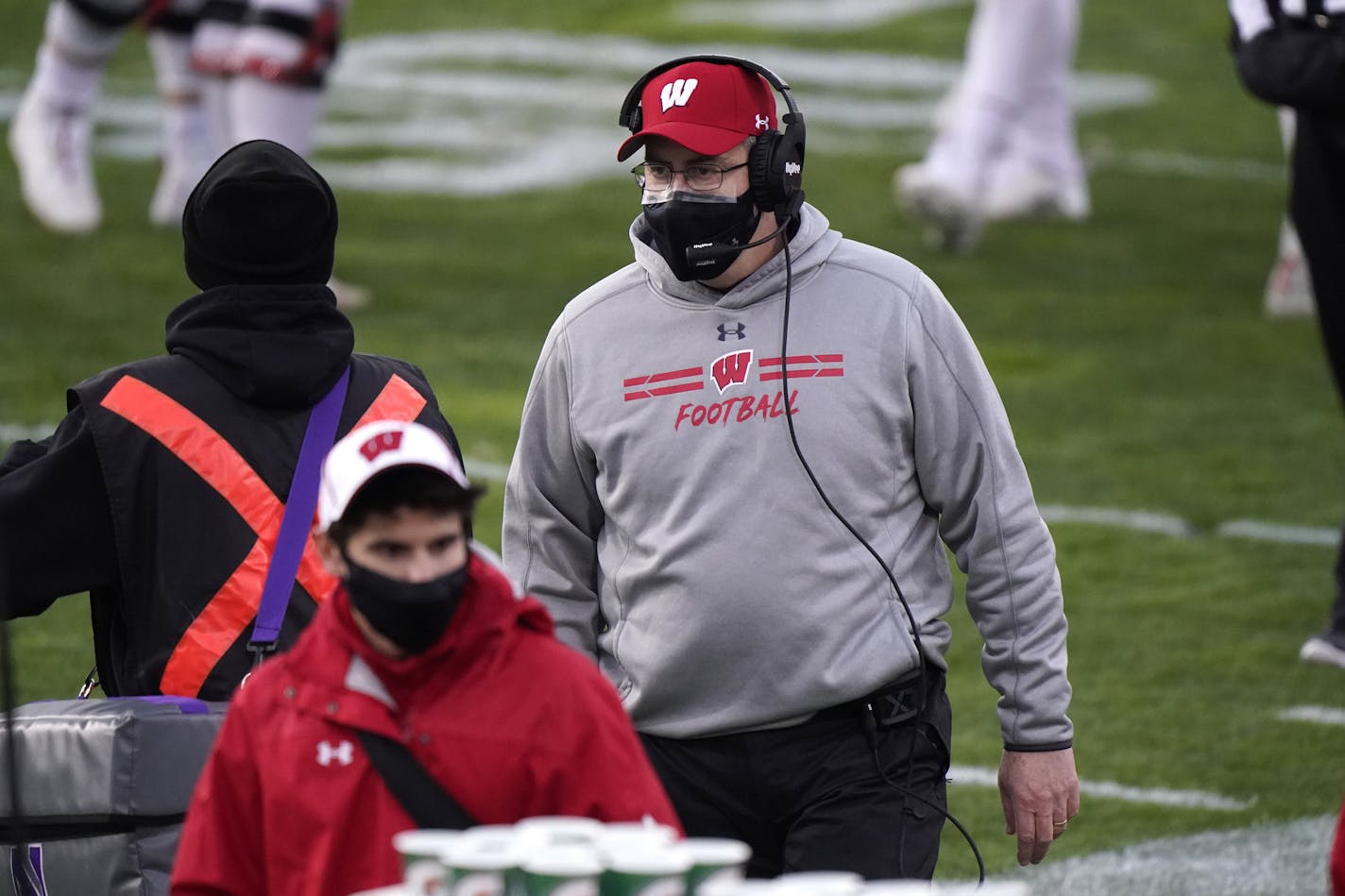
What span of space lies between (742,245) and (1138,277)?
8839 mm

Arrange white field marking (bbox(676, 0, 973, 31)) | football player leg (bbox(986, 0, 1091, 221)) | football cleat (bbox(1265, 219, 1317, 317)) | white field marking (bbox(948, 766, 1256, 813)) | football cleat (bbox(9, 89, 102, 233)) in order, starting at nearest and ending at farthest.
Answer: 1. white field marking (bbox(948, 766, 1256, 813))
2. football cleat (bbox(1265, 219, 1317, 317))
3. football cleat (bbox(9, 89, 102, 233))
4. football player leg (bbox(986, 0, 1091, 221))
5. white field marking (bbox(676, 0, 973, 31))

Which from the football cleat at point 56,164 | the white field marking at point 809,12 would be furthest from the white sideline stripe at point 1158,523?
the white field marking at point 809,12

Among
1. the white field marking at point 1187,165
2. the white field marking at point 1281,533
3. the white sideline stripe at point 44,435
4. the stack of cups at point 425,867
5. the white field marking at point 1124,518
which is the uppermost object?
the stack of cups at point 425,867

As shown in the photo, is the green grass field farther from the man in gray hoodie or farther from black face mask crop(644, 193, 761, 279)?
black face mask crop(644, 193, 761, 279)

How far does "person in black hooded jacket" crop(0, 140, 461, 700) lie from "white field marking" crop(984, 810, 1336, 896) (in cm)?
243

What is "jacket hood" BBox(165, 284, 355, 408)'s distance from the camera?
3951 millimetres

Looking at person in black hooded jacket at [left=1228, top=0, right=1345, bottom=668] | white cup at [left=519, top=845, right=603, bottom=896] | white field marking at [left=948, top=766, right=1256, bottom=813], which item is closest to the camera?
white cup at [left=519, top=845, right=603, bottom=896]

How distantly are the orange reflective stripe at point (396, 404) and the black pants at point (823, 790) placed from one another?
0.72 metres

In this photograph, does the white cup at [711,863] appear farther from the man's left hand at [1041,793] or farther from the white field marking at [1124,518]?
the white field marking at [1124,518]

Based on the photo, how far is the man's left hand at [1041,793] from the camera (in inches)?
167

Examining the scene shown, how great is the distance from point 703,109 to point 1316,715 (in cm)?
353

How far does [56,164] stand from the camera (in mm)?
12250

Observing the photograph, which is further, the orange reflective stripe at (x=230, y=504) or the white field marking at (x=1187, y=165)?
the white field marking at (x=1187, y=165)

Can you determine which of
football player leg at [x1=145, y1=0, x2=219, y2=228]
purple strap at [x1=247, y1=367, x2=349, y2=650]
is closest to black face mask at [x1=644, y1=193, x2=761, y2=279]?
purple strap at [x1=247, y1=367, x2=349, y2=650]
